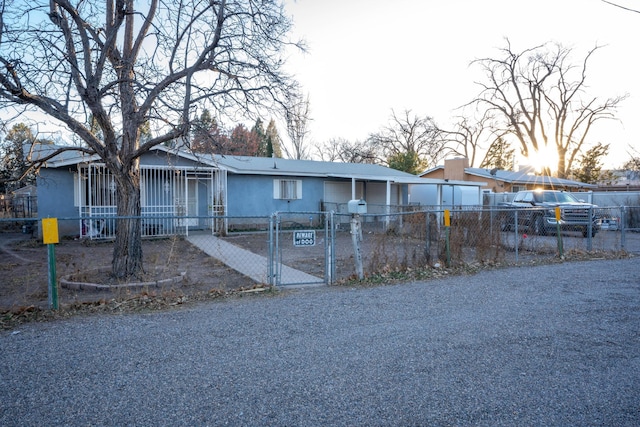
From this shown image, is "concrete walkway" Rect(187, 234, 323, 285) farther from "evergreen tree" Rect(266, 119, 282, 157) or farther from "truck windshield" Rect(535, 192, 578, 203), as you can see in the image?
"evergreen tree" Rect(266, 119, 282, 157)

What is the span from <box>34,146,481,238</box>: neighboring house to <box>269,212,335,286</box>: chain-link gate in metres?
1.33

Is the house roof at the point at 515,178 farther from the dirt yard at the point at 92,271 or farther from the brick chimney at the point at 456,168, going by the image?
the dirt yard at the point at 92,271

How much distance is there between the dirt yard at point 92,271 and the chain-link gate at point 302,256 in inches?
31.1

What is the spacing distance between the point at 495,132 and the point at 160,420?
1795 inches

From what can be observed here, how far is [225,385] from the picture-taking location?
12.2 feet

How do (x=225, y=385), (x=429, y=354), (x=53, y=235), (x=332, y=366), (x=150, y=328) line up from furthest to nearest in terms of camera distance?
(x=53, y=235), (x=150, y=328), (x=429, y=354), (x=332, y=366), (x=225, y=385)

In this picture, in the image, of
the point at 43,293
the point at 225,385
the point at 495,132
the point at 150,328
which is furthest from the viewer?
the point at 495,132

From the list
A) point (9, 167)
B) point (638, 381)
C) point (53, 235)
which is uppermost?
point (9, 167)

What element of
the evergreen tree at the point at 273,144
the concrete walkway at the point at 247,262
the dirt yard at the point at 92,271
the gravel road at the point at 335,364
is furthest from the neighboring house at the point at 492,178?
the gravel road at the point at 335,364

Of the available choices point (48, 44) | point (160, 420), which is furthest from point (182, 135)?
point (160, 420)

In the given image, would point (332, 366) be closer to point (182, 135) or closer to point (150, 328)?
point (150, 328)

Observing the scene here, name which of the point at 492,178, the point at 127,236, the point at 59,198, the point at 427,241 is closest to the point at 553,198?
the point at 427,241

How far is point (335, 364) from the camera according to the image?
4.21 m

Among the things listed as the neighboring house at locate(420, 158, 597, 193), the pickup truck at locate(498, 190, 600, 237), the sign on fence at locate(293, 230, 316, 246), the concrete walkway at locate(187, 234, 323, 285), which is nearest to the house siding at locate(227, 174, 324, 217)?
the concrete walkway at locate(187, 234, 323, 285)
